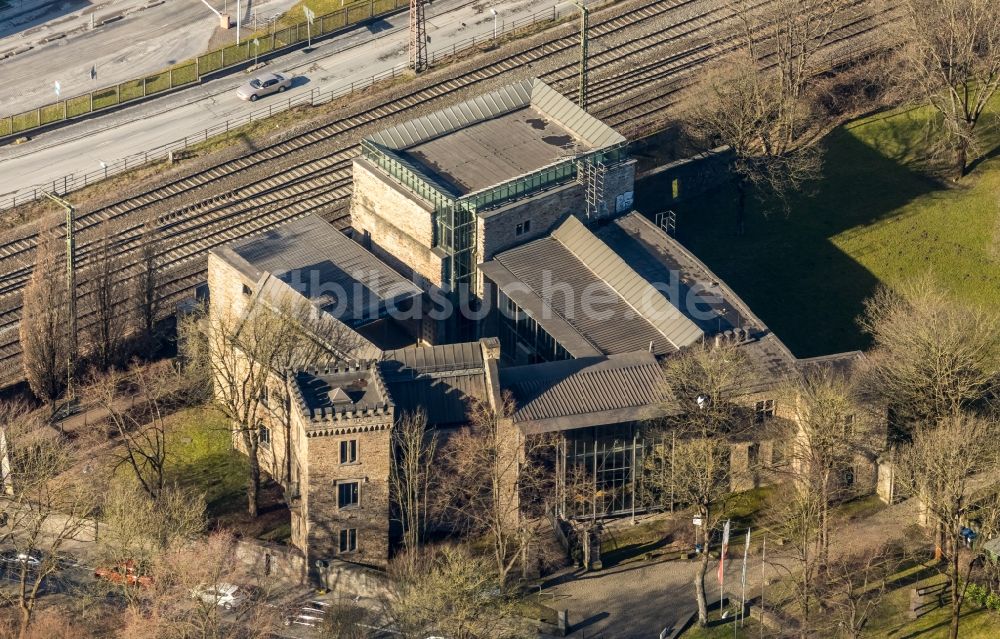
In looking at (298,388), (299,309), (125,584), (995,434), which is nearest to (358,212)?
(299,309)

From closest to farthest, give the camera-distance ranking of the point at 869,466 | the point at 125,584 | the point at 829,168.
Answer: the point at 125,584, the point at 869,466, the point at 829,168

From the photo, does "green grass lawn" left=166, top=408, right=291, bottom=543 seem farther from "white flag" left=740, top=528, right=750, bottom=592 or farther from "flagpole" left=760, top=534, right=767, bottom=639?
"flagpole" left=760, top=534, right=767, bottom=639

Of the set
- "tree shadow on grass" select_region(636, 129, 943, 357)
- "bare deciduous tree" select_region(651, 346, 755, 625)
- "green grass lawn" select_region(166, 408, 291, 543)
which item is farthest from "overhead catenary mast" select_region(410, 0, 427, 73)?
"bare deciduous tree" select_region(651, 346, 755, 625)

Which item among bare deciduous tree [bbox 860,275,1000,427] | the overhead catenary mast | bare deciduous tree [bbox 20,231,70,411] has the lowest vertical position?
bare deciduous tree [bbox 860,275,1000,427]

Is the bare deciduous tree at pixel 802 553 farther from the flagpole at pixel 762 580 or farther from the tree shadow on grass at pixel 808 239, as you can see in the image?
the tree shadow on grass at pixel 808 239

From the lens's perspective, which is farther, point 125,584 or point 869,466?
point 869,466

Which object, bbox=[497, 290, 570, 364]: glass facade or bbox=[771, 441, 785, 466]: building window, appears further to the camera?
bbox=[497, 290, 570, 364]: glass facade

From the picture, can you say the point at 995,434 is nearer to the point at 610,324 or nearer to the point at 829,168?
the point at 610,324

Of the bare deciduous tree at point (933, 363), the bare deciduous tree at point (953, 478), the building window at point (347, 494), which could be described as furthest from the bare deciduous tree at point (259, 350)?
the bare deciduous tree at point (953, 478)
